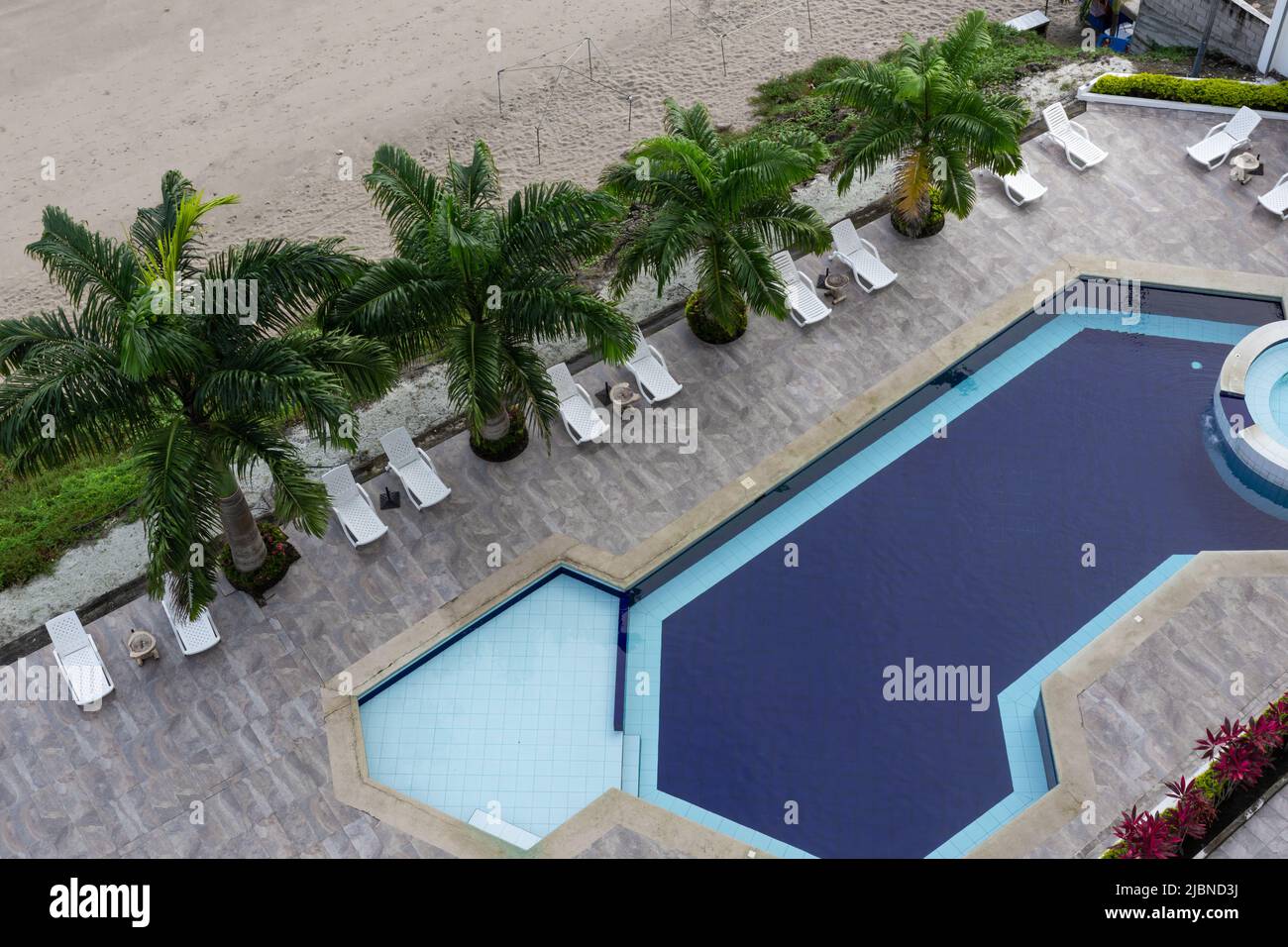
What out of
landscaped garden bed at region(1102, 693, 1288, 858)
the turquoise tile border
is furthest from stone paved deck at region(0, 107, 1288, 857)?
landscaped garden bed at region(1102, 693, 1288, 858)

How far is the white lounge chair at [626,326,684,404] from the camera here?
24.5 m

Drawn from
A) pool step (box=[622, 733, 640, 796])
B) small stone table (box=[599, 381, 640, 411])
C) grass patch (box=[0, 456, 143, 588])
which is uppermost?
small stone table (box=[599, 381, 640, 411])

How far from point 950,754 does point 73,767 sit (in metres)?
13.1

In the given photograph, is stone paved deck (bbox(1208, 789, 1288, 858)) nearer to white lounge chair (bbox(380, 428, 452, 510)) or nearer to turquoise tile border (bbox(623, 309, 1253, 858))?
turquoise tile border (bbox(623, 309, 1253, 858))

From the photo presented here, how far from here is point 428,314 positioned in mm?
20984

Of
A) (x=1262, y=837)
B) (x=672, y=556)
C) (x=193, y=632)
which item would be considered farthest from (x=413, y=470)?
(x=1262, y=837)

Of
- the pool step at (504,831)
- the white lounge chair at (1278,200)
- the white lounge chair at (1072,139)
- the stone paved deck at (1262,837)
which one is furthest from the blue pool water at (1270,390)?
the pool step at (504,831)

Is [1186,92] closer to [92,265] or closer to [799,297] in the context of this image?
[799,297]

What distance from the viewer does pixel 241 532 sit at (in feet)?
71.3

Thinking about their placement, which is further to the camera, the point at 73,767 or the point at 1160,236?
the point at 1160,236

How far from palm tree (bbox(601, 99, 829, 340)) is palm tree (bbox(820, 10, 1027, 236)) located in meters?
2.01

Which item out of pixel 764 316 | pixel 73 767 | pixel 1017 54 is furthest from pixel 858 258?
pixel 73 767

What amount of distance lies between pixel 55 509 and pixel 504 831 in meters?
10.2
